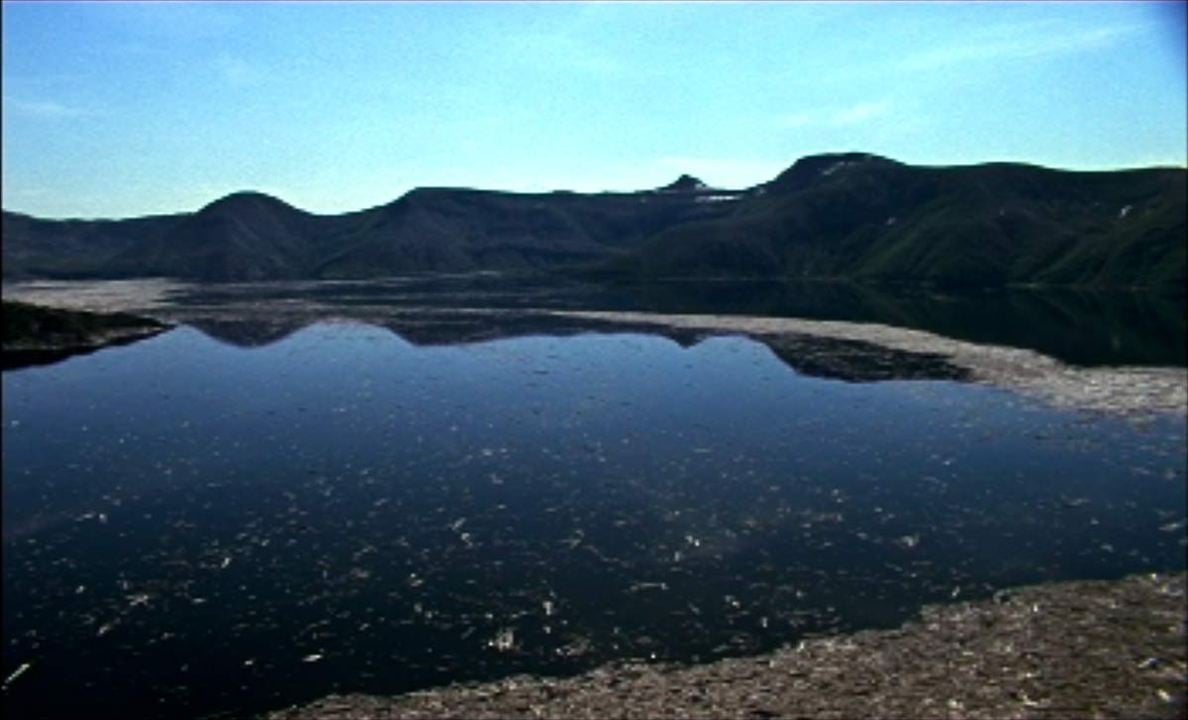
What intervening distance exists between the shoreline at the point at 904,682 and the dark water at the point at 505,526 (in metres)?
1.20

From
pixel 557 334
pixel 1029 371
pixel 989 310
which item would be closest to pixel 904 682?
pixel 1029 371

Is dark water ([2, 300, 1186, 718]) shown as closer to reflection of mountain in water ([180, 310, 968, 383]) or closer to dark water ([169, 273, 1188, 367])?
reflection of mountain in water ([180, 310, 968, 383])

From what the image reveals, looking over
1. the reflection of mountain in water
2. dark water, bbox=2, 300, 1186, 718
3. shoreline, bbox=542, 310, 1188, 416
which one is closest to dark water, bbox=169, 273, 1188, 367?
shoreline, bbox=542, 310, 1188, 416

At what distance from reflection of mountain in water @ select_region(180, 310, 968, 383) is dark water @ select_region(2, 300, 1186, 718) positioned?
11261 millimetres

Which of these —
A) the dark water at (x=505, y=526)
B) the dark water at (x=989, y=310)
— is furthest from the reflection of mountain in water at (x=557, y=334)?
the dark water at (x=505, y=526)

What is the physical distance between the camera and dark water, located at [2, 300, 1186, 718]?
25.8 m

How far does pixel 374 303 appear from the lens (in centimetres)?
17412

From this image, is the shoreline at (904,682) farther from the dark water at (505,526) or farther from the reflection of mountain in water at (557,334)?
the reflection of mountain in water at (557,334)

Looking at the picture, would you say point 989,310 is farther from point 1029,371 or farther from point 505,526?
point 505,526

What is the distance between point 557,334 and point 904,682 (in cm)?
8998

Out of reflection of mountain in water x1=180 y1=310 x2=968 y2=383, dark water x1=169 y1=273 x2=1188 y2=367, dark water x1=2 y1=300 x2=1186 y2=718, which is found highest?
dark water x1=169 y1=273 x2=1188 y2=367

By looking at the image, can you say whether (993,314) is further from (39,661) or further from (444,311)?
(39,661)

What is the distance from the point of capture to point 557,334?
112 metres

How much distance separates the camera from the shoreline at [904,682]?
21.8 metres
